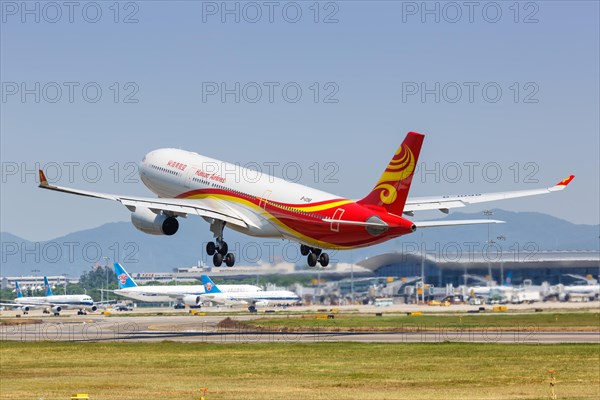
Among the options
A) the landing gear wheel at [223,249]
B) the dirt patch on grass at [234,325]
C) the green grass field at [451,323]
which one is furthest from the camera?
the dirt patch on grass at [234,325]

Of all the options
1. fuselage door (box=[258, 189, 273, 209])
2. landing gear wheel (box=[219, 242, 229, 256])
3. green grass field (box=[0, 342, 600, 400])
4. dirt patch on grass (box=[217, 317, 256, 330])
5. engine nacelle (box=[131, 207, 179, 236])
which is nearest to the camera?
green grass field (box=[0, 342, 600, 400])

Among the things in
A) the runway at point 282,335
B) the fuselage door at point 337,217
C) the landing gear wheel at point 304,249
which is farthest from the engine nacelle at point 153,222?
the runway at point 282,335

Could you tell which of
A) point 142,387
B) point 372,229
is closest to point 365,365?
point 372,229

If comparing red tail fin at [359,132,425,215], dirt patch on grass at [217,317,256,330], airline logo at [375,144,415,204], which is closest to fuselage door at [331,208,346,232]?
red tail fin at [359,132,425,215]

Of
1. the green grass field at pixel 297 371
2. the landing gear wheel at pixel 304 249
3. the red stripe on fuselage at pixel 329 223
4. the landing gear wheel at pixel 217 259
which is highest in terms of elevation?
the red stripe on fuselage at pixel 329 223

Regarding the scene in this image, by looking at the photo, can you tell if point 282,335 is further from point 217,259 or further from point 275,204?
point 275,204

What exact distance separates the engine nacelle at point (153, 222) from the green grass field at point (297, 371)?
967 cm

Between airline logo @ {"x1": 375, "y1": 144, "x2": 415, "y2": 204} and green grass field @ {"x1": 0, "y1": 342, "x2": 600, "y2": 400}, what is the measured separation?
1171 centimetres

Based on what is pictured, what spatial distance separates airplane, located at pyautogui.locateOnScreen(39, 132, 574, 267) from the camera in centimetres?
7300

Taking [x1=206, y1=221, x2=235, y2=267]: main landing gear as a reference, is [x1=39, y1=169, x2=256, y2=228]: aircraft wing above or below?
above

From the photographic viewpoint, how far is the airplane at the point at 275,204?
73.0 meters

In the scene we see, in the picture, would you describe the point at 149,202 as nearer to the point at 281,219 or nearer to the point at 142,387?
the point at 281,219

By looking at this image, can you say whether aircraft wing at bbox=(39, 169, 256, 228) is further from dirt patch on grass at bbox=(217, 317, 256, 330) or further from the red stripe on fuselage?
dirt patch on grass at bbox=(217, 317, 256, 330)

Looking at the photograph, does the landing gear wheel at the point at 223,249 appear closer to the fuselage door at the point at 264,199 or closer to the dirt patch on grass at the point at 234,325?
the fuselage door at the point at 264,199
